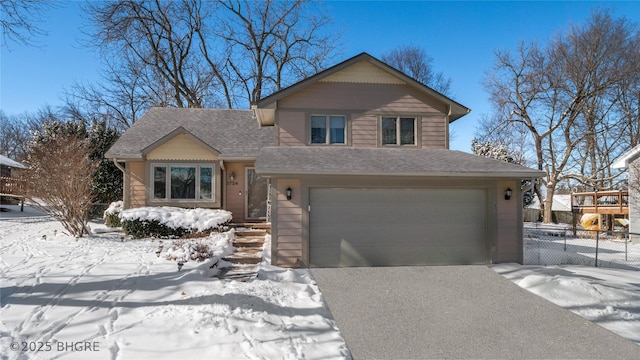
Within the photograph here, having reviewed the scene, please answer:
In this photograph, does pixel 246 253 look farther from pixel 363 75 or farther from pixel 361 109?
pixel 363 75

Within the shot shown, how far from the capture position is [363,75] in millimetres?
10648

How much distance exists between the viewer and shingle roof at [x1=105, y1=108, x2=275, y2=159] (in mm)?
12699

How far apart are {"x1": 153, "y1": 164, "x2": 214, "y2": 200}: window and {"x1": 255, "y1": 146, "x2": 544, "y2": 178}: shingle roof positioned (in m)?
4.01

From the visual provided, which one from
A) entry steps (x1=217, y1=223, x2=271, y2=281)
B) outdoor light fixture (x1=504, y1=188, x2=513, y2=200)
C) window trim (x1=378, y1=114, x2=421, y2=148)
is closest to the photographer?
entry steps (x1=217, y1=223, x2=271, y2=281)

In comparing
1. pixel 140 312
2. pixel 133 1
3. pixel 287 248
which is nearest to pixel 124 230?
pixel 287 248

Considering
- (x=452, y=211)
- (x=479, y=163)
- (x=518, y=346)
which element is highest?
(x=479, y=163)

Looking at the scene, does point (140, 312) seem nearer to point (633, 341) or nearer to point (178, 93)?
point (633, 341)

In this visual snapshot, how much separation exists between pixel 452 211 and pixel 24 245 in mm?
11082

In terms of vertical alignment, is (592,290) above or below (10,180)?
below

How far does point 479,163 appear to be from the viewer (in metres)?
9.22

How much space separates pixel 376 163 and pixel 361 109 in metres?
2.48

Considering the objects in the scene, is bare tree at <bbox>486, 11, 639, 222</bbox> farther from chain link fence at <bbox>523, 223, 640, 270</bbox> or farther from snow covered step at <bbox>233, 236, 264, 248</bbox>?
snow covered step at <bbox>233, 236, 264, 248</bbox>

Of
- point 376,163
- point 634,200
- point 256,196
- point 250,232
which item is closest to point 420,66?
point 634,200

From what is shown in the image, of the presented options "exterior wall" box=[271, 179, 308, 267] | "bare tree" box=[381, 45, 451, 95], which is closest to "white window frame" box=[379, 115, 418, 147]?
"exterior wall" box=[271, 179, 308, 267]
